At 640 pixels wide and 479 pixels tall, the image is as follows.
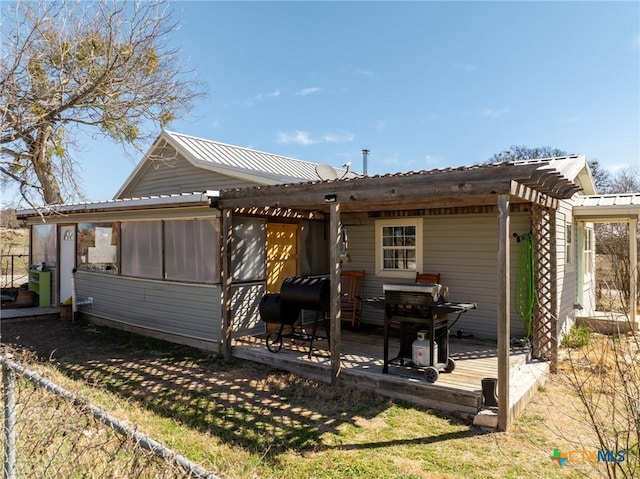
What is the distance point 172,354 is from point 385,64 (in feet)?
43.2

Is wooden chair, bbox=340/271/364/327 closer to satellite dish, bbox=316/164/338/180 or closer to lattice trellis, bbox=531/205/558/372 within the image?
satellite dish, bbox=316/164/338/180

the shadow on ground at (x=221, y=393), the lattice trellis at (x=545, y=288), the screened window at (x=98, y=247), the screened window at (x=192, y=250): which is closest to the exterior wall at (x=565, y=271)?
the lattice trellis at (x=545, y=288)

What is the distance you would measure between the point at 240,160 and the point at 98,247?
12.5ft

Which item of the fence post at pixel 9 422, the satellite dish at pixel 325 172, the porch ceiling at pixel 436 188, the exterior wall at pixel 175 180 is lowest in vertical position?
the fence post at pixel 9 422

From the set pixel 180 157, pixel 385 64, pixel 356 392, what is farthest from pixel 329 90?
pixel 356 392

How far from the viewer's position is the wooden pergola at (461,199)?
425cm

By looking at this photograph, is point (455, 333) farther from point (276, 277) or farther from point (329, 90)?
point (329, 90)

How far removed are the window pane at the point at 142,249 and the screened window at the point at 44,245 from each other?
3.51 m

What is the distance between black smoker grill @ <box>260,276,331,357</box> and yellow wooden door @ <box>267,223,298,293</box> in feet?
4.50

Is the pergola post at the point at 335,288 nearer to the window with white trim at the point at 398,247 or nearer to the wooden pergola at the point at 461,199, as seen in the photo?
the wooden pergola at the point at 461,199

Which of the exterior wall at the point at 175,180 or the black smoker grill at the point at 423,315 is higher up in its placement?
the exterior wall at the point at 175,180

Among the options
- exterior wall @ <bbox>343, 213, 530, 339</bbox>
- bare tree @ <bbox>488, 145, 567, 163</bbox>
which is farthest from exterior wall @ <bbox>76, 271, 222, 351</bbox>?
bare tree @ <bbox>488, 145, 567, 163</bbox>

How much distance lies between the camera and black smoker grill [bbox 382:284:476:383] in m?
4.91

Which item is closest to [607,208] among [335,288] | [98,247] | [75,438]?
[335,288]
